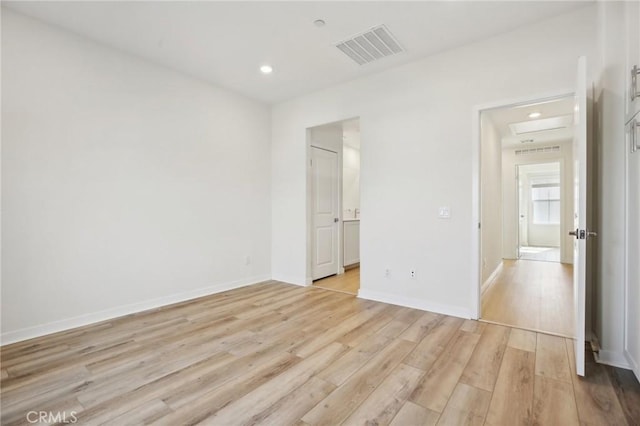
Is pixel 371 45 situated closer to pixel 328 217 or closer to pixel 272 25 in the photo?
pixel 272 25

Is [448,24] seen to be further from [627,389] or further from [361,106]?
[627,389]

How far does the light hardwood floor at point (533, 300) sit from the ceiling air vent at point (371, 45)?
2.96m

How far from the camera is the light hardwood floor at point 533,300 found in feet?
9.55

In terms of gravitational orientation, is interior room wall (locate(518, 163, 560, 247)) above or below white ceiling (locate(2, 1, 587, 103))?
below

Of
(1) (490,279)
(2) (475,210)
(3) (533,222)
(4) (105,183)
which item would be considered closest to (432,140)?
(2) (475,210)

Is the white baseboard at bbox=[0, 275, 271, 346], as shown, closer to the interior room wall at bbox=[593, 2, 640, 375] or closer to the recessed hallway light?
the recessed hallway light

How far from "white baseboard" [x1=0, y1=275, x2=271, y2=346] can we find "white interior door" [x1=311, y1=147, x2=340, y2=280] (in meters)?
1.31

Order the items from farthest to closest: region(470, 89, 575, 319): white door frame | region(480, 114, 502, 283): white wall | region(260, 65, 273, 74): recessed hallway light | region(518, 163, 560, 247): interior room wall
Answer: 1. region(518, 163, 560, 247): interior room wall
2. region(480, 114, 502, 283): white wall
3. region(260, 65, 273, 74): recessed hallway light
4. region(470, 89, 575, 319): white door frame

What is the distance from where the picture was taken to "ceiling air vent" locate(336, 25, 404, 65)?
9.32 feet

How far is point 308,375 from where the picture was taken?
6.46 ft

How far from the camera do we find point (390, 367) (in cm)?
208

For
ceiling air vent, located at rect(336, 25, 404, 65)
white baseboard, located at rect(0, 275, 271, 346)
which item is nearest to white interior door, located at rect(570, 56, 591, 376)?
ceiling air vent, located at rect(336, 25, 404, 65)

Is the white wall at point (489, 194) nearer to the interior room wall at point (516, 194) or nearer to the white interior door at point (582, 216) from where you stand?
the interior room wall at point (516, 194)

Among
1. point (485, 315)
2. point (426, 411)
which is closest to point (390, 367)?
point (426, 411)
